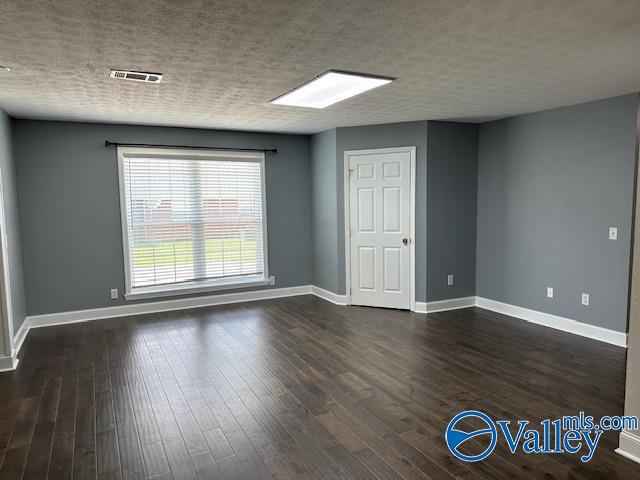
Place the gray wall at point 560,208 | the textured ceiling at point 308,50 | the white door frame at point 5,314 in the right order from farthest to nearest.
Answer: the gray wall at point 560,208
the white door frame at point 5,314
the textured ceiling at point 308,50

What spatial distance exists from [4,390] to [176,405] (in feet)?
4.77

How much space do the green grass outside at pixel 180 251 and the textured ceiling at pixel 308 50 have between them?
6.24 feet

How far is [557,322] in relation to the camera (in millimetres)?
4707

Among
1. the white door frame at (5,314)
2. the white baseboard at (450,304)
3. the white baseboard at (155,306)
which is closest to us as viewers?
the white door frame at (5,314)

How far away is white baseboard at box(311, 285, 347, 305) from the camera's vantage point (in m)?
5.90

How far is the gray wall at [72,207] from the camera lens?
4945mm

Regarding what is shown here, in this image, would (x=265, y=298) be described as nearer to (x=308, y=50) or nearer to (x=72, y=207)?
(x=72, y=207)

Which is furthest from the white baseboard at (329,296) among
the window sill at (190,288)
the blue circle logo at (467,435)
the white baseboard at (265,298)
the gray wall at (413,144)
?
the blue circle logo at (467,435)

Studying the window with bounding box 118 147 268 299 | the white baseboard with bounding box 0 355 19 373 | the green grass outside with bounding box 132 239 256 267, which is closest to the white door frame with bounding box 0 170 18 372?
the white baseboard with bounding box 0 355 19 373

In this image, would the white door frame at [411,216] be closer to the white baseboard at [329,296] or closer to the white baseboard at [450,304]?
the white baseboard at [329,296]

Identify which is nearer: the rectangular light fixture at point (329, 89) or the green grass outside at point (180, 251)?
the rectangular light fixture at point (329, 89)

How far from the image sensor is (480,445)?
2.52 m

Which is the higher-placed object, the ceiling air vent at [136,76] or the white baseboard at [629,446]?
the ceiling air vent at [136,76]

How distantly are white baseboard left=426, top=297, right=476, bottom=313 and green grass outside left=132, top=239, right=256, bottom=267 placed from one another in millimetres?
2572
